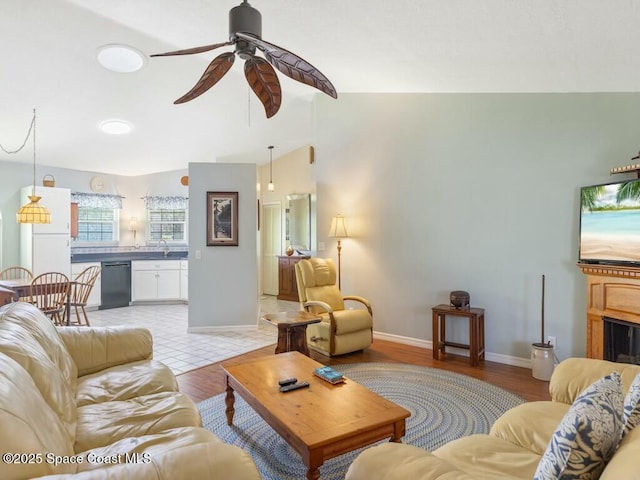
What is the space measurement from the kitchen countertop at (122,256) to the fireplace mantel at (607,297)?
617 cm

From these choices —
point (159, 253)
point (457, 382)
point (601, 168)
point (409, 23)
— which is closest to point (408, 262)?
point (457, 382)

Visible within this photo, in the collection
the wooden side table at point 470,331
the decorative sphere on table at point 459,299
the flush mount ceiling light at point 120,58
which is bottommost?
the wooden side table at point 470,331

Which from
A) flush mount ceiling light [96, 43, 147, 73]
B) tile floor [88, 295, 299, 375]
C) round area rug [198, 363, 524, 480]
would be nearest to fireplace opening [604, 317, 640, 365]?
round area rug [198, 363, 524, 480]

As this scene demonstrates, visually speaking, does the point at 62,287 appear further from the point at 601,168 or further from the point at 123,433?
the point at 601,168

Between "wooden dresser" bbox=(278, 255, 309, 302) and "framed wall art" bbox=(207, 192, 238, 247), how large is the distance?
215cm

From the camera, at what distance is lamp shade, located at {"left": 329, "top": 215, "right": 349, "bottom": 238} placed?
4641mm

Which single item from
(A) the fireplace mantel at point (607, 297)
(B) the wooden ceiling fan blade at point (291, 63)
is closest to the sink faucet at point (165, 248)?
(B) the wooden ceiling fan blade at point (291, 63)

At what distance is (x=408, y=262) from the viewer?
4.37m

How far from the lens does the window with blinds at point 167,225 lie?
739 centimetres

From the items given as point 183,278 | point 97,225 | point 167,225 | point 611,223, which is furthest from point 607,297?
point 97,225

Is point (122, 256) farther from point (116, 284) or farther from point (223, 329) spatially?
point (223, 329)

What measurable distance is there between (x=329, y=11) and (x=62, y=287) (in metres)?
4.12

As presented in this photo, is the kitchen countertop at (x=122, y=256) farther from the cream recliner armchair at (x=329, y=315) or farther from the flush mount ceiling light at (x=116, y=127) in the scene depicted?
the cream recliner armchair at (x=329, y=315)

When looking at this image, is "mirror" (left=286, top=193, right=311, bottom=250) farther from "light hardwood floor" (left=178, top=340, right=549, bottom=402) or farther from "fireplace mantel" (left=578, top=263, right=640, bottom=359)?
"fireplace mantel" (left=578, top=263, right=640, bottom=359)
